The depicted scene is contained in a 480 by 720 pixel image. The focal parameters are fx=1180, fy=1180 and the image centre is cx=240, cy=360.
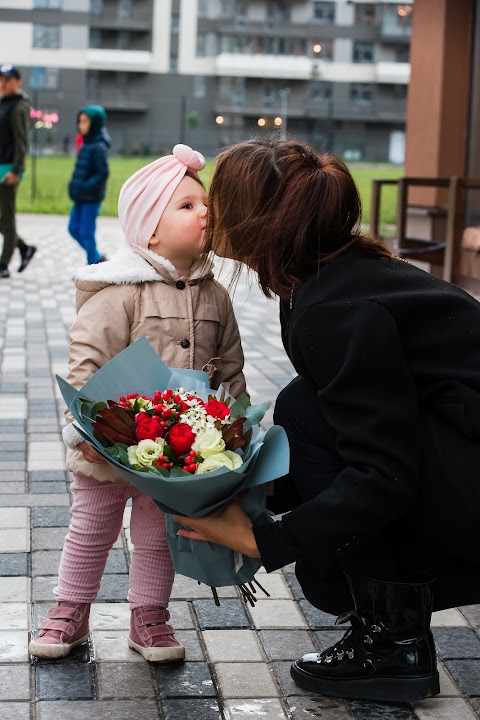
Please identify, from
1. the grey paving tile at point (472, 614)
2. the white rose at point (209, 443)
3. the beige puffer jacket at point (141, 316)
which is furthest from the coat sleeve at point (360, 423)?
the grey paving tile at point (472, 614)

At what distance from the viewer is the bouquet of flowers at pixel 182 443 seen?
7.72 ft

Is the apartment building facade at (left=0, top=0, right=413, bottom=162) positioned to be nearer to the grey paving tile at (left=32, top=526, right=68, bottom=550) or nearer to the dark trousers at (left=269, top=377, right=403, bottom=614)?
the grey paving tile at (left=32, top=526, right=68, bottom=550)

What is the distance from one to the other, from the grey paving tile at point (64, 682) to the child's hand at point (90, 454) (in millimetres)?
480

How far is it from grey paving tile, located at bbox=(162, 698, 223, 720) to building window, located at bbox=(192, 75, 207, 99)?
66.1 metres

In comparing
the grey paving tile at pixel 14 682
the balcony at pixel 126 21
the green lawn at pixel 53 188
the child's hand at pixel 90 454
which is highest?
the balcony at pixel 126 21

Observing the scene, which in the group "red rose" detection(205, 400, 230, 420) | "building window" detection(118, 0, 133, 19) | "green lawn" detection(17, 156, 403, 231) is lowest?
"green lawn" detection(17, 156, 403, 231)

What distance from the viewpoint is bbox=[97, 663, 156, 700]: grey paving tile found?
2576 millimetres

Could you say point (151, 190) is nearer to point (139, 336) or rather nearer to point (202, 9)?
point (139, 336)

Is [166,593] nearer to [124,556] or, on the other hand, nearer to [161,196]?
[124,556]

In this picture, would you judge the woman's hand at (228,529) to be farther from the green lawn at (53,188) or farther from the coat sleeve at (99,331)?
the green lawn at (53,188)

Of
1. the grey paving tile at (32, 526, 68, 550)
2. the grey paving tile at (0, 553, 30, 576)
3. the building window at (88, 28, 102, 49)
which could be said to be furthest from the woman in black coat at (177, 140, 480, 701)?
the building window at (88, 28, 102, 49)

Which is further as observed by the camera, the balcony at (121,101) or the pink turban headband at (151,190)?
the balcony at (121,101)

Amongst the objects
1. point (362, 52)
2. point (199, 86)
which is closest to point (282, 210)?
point (199, 86)

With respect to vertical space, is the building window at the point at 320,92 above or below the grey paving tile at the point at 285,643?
above
